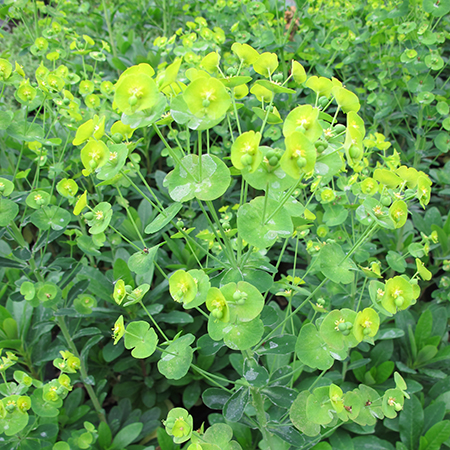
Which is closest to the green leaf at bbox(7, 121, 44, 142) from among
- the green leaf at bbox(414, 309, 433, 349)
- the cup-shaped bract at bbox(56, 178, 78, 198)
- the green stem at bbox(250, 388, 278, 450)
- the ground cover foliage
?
the ground cover foliage

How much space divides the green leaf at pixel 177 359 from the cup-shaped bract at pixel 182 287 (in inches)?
5.9

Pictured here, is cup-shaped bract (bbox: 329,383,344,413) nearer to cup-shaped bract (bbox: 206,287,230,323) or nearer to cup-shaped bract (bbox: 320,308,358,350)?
cup-shaped bract (bbox: 320,308,358,350)

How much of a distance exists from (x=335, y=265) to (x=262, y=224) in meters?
0.26

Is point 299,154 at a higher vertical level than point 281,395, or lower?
higher

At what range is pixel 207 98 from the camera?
0.68 metres

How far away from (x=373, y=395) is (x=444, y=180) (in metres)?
1.80

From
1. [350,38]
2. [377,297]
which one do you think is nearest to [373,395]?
[377,297]

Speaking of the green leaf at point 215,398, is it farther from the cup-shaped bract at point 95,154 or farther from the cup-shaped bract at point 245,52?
the cup-shaped bract at point 245,52

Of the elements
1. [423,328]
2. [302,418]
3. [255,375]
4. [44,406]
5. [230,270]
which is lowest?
[423,328]

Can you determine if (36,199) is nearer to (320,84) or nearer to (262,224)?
(262,224)

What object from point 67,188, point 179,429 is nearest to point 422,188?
point 179,429

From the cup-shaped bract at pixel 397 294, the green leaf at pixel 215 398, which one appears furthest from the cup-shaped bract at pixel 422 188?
the green leaf at pixel 215 398

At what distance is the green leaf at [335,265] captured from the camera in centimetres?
90

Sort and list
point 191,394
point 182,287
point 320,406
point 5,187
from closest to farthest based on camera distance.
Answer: point 182,287 < point 320,406 < point 5,187 < point 191,394
